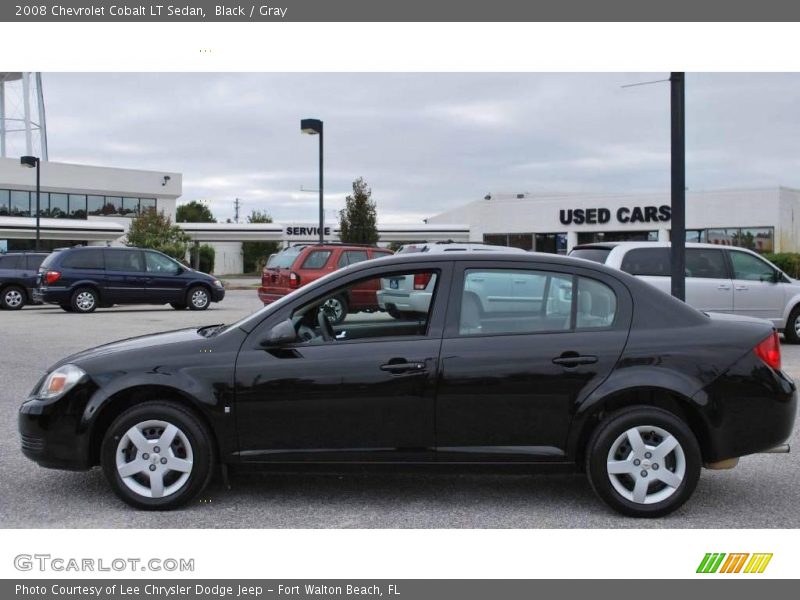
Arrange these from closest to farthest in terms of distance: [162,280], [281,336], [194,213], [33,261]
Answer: [281,336]
[162,280]
[33,261]
[194,213]

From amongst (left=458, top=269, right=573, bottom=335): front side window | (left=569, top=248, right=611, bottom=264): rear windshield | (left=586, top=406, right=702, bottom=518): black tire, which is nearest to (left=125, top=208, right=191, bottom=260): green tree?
(left=569, top=248, right=611, bottom=264): rear windshield

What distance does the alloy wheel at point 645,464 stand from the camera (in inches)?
188

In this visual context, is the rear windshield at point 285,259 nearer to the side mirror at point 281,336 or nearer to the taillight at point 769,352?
the side mirror at point 281,336

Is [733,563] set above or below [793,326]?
below

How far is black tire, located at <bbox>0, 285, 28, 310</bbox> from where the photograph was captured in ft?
72.6

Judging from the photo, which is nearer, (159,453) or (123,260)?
(159,453)

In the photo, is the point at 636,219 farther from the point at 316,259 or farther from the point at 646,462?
the point at 646,462

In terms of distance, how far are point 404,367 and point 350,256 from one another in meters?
13.0

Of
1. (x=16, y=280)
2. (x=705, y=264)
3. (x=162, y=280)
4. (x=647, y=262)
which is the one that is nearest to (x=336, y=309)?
(x=647, y=262)

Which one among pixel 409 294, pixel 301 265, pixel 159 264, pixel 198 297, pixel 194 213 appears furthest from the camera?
pixel 194 213

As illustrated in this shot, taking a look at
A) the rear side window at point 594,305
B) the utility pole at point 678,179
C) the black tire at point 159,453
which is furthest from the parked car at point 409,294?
the utility pole at point 678,179

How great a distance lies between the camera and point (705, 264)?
1318 cm

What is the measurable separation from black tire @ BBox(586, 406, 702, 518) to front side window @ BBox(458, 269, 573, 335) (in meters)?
0.69

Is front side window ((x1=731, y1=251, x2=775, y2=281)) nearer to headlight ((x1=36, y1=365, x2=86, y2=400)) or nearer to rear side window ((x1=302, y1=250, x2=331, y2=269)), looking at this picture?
rear side window ((x1=302, y1=250, x2=331, y2=269))
